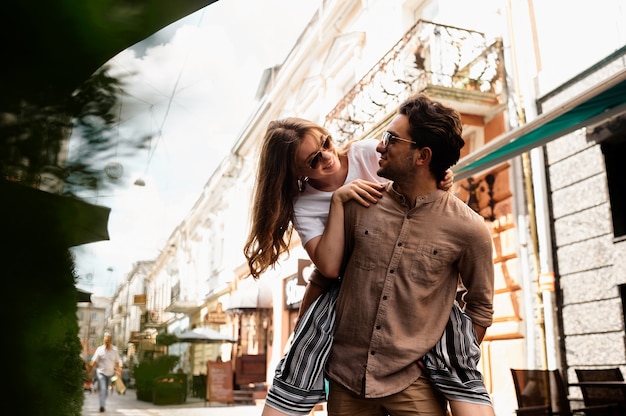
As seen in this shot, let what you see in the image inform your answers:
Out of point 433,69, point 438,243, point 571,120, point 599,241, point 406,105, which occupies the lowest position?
point 438,243

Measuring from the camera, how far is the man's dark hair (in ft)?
5.19

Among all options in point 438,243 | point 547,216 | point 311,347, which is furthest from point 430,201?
point 547,216

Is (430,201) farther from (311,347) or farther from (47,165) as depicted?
(47,165)

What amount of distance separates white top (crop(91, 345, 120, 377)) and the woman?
0.97 m

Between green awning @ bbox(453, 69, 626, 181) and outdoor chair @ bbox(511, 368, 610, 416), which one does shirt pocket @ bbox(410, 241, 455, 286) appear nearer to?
green awning @ bbox(453, 69, 626, 181)

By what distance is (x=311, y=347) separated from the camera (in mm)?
1600

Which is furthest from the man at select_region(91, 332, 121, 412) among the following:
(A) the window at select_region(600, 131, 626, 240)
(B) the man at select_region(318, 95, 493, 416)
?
(A) the window at select_region(600, 131, 626, 240)

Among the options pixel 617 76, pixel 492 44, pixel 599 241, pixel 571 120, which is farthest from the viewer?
pixel 492 44

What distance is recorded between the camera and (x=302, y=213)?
173 cm

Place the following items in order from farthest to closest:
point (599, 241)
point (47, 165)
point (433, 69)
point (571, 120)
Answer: point (433, 69)
point (599, 241)
point (571, 120)
point (47, 165)

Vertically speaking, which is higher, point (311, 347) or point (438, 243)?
Answer: point (438, 243)

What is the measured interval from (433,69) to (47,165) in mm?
7935

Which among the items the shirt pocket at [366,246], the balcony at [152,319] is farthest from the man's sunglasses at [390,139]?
the balcony at [152,319]

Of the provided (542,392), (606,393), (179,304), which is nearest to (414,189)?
(179,304)
